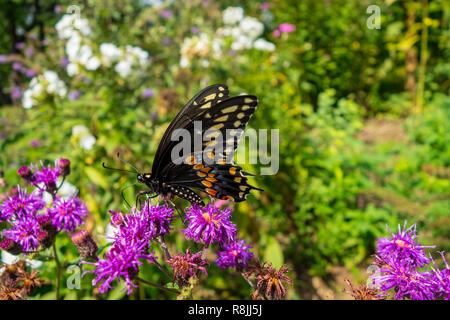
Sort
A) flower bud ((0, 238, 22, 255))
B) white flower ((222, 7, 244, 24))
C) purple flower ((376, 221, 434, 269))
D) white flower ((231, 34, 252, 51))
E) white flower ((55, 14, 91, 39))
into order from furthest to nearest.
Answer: white flower ((222, 7, 244, 24))
white flower ((231, 34, 252, 51))
white flower ((55, 14, 91, 39))
flower bud ((0, 238, 22, 255))
purple flower ((376, 221, 434, 269))

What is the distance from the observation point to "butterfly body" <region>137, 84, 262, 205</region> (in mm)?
1408

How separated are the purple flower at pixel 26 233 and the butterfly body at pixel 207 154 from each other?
1.57 feet

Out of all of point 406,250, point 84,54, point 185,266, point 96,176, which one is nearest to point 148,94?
point 84,54

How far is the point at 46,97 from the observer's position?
2508 mm

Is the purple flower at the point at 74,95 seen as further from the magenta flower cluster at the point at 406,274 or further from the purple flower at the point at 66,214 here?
the magenta flower cluster at the point at 406,274

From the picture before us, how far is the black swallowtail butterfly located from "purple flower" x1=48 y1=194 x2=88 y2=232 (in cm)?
29

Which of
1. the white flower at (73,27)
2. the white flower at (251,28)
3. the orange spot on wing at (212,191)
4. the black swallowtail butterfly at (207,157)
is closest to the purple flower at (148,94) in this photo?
the white flower at (73,27)

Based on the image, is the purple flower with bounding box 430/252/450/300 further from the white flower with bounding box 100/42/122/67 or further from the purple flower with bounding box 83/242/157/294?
the white flower with bounding box 100/42/122/67

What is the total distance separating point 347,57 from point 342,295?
4313 millimetres

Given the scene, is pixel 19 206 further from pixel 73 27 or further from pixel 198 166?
pixel 73 27

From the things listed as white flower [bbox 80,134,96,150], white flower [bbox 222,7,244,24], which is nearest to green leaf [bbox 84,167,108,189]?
white flower [bbox 80,134,96,150]

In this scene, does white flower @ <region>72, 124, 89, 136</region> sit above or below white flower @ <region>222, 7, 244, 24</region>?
below

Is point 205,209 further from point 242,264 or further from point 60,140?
point 60,140

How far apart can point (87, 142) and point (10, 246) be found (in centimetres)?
138
